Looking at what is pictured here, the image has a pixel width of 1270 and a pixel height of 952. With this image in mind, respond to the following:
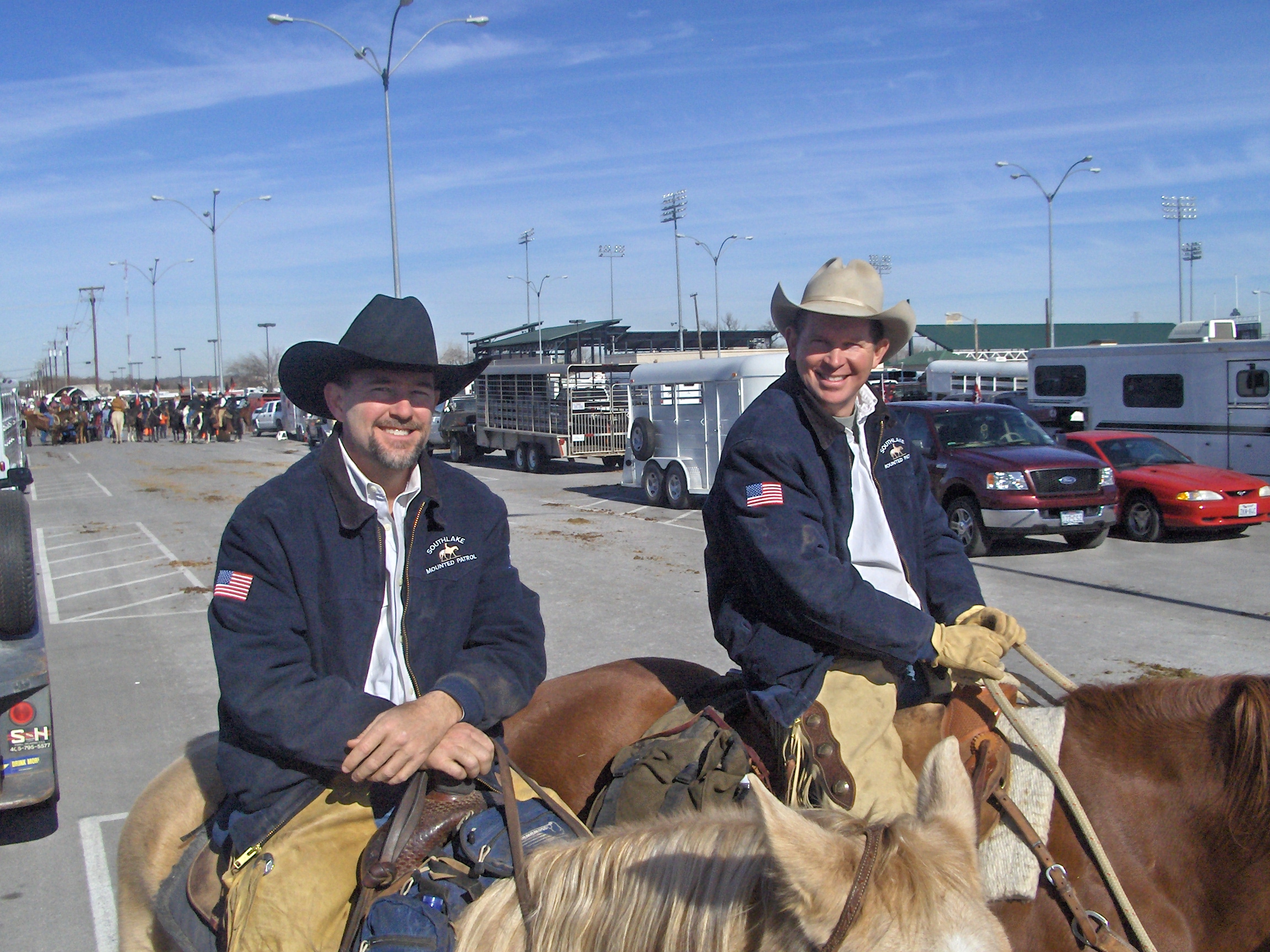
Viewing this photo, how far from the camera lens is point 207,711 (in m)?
6.80

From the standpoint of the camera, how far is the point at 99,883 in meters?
4.54

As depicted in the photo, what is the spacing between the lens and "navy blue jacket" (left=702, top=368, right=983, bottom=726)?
8.43 feet

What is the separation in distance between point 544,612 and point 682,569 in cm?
273

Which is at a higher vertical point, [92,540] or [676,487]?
[676,487]

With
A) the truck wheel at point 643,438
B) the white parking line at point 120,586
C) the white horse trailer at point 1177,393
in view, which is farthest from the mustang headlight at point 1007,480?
the white parking line at point 120,586

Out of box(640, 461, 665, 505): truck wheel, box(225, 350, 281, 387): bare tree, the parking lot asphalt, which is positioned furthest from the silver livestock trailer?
box(225, 350, 281, 387): bare tree

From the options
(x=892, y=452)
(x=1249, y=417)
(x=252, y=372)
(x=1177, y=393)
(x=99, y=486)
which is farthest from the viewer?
(x=252, y=372)

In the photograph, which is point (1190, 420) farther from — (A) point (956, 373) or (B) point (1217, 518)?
(A) point (956, 373)

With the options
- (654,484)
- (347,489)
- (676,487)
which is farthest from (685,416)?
(347,489)

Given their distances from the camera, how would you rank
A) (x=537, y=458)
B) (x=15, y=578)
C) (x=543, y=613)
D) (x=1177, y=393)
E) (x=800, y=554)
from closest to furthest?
(x=800, y=554) → (x=15, y=578) → (x=543, y=613) → (x=1177, y=393) → (x=537, y=458)

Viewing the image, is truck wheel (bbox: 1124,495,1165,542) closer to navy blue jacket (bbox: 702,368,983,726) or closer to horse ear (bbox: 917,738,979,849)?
navy blue jacket (bbox: 702,368,983,726)

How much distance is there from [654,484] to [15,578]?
48.2 feet

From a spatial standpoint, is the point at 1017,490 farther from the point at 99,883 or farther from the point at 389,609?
the point at 389,609

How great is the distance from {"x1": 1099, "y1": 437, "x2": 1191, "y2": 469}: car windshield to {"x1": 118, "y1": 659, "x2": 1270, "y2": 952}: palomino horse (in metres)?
13.2
